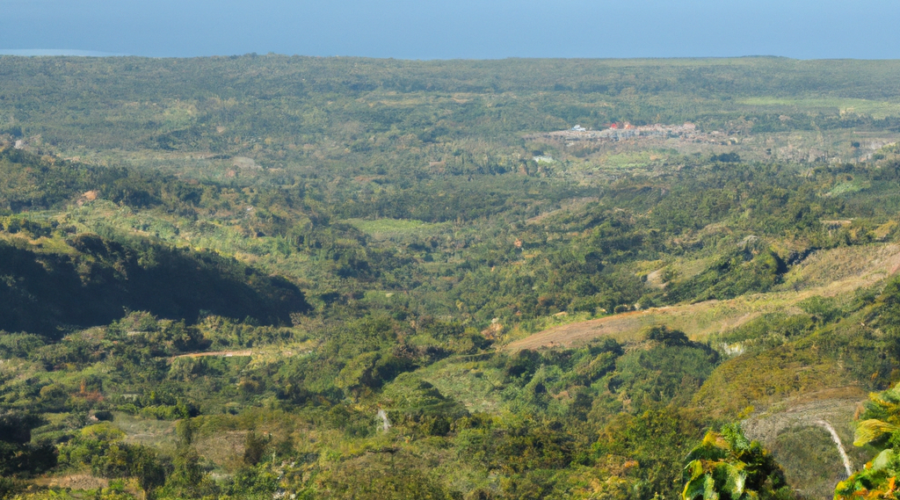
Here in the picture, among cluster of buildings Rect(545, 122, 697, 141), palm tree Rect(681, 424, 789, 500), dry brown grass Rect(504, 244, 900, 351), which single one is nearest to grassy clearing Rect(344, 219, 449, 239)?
dry brown grass Rect(504, 244, 900, 351)

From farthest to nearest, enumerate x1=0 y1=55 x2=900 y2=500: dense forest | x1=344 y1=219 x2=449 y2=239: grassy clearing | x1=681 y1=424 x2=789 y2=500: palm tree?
1. x1=344 y1=219 x2=449 y2=239: grassy clearing
2. x1=0 y1=55 x2=900 y2=500: dense forest
3. x1=681 y1=424 x2=789 y2=500: palm tree

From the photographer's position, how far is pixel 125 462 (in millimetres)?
21344

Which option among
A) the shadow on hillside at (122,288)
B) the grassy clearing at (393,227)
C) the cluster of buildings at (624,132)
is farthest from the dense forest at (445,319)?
the cluster of buildings at (624,132)

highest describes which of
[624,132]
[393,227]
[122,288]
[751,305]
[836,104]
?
[836,104]

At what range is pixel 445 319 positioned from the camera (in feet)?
157

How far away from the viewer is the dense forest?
20.8 meters

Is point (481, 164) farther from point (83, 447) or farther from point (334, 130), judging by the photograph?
point (83, 447)

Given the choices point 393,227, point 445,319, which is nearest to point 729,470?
point 445,319

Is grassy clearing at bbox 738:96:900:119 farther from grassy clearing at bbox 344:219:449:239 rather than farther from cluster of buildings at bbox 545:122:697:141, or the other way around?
grassy clearing at bbox 344:219:449:239

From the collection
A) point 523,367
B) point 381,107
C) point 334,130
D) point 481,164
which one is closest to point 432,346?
point 523,367

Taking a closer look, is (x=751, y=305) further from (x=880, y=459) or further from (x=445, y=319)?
→ (x=880, y=459)

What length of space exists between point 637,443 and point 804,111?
114164 mm

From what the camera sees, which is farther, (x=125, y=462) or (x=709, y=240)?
(x=709, y=240)

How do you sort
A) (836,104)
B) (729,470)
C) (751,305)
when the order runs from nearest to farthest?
(729,470) < (751,305) < (836,104)
